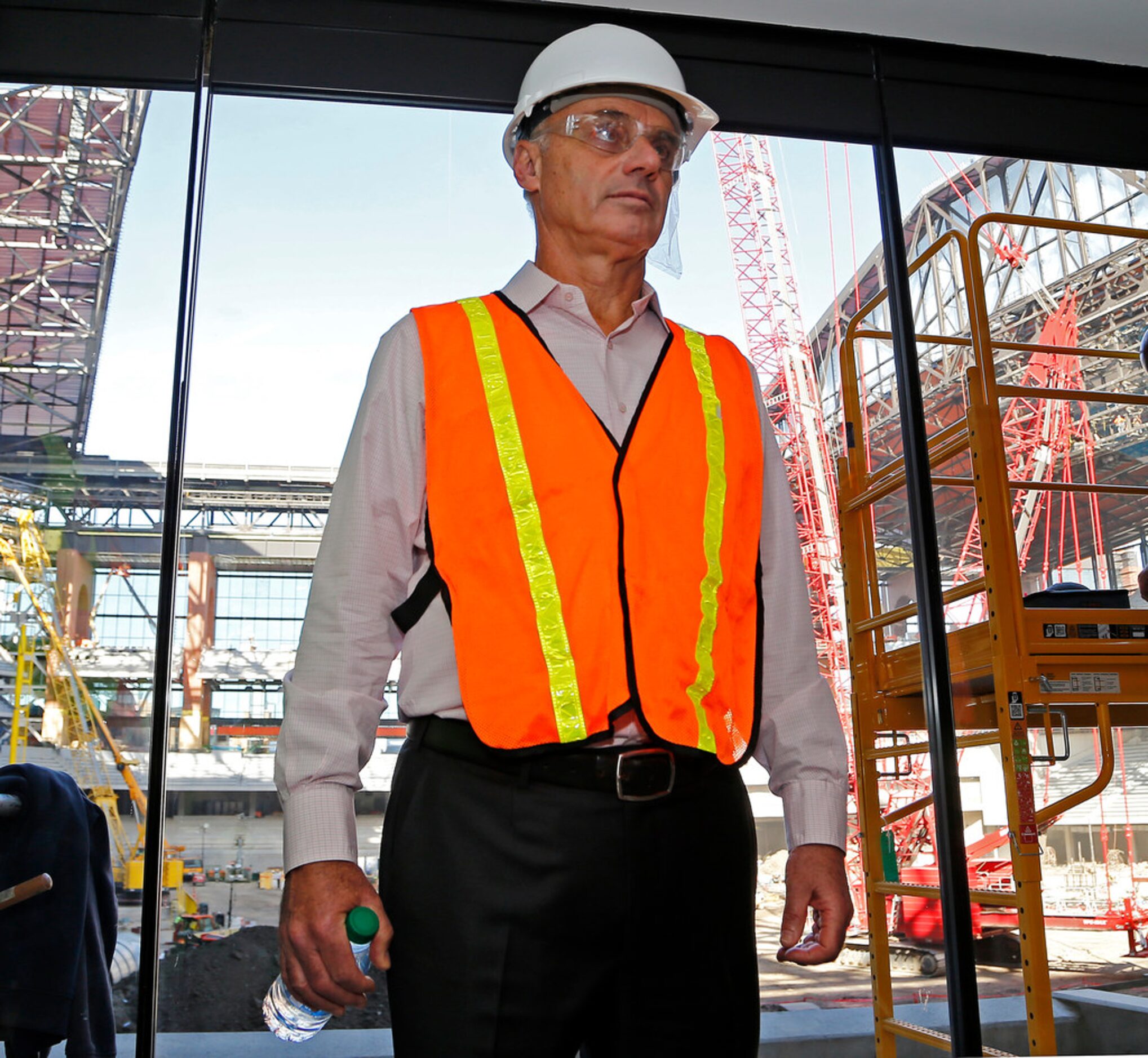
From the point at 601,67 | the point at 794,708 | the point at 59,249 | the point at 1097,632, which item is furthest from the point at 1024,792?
the point at 59,249

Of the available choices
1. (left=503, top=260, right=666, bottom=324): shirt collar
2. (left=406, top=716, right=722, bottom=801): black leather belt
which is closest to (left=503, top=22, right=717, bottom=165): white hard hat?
(left=503, top=260, right=666, bottom=324): shirt collar

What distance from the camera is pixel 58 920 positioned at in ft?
7.50

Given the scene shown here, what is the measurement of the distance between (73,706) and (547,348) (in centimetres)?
182

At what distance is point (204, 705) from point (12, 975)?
81 cm

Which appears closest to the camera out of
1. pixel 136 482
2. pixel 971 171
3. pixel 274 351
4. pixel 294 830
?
pixel 294 830

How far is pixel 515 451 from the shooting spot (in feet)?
4.21

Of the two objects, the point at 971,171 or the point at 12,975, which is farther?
the point at 971,171

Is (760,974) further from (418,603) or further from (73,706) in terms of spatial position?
(418,603)

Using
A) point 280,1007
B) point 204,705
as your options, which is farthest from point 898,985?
point 280,1007

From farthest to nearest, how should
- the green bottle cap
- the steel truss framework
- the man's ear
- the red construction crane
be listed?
the red construction crane, the steel truss framework, the man's ear, the green bottle cap

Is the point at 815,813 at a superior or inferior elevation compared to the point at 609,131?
inferior

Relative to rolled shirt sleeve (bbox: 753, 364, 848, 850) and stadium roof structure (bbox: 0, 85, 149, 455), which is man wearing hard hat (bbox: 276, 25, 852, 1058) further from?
stadium roof structure (bbox: 0, 85, 149, 455)

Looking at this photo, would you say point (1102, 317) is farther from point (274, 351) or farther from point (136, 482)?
point (136, 482)

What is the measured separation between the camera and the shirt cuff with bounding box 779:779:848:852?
51.4 inches
